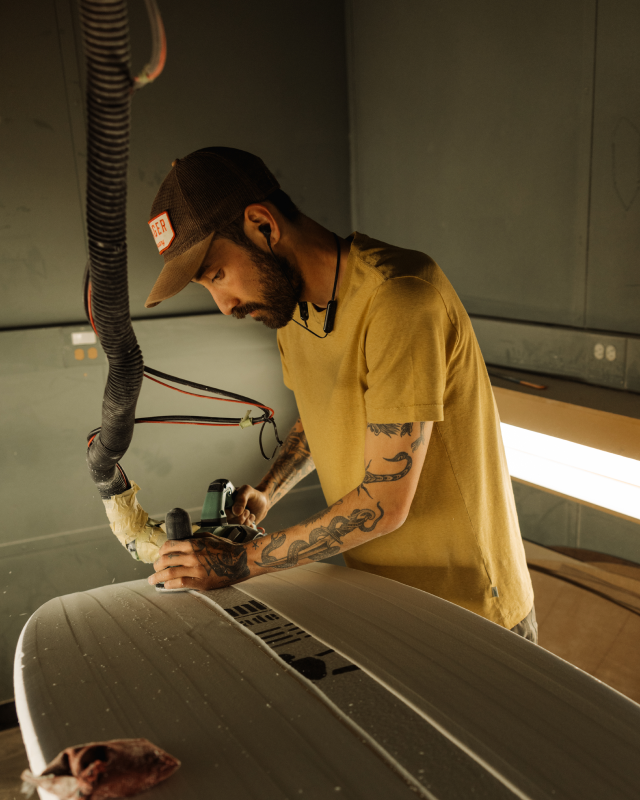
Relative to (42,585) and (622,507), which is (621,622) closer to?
(622,507)

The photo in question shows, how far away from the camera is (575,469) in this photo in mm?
1766

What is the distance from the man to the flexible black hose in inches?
8.8

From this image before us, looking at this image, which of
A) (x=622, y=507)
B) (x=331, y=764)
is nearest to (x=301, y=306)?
(x=331, y=764)

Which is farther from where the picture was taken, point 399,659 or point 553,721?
point 399,659

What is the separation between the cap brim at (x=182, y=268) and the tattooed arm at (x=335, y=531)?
0.45 m

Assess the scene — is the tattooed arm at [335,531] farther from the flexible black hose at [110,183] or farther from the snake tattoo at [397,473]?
the flexible black hose at [110,183]

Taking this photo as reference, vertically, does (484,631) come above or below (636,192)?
below

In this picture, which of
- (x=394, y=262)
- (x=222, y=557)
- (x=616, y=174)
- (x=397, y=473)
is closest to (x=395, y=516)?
(x=397, y=473)

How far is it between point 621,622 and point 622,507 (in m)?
0.55

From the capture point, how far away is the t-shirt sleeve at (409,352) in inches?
43.6

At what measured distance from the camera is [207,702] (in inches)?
37.5

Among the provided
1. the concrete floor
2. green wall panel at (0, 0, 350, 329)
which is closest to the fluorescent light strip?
green wall panel at (0, 0, 350, 329)

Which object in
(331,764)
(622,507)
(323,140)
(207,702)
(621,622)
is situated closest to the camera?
(331,764)

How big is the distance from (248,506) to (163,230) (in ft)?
2.38
